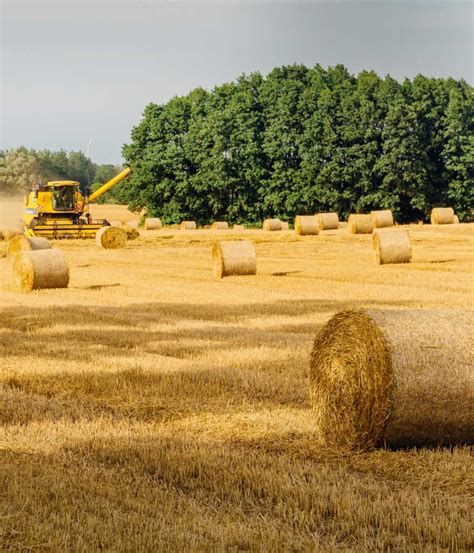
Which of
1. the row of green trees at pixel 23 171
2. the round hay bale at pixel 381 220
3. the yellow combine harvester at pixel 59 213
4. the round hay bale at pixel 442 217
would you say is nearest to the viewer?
the yellow combine harvester at pixel 59 213

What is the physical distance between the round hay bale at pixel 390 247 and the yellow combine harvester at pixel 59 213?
14676 mm

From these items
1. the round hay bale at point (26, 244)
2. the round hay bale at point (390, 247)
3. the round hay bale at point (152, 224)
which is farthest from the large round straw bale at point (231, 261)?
the round hay bale at point (152, 224)

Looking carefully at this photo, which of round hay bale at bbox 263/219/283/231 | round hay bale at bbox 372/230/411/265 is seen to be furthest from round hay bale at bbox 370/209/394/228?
round hay bale at bbox 372/230/411/265

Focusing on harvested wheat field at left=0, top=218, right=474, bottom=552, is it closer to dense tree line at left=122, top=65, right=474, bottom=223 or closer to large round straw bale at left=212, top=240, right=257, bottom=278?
large round straw bale at left=212, top=240, right=257, bottom=278

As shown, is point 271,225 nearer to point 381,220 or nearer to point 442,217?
point 381,220

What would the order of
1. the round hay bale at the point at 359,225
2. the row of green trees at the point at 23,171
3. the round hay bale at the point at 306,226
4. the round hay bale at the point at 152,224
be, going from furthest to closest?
1. the row of green trees at the point at 23,171
2. the round hay bale at the point at 152,224
3. the round hay bale at the point at 306,226
4. the round hay bale at the point at 359,225

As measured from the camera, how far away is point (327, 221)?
158 feet

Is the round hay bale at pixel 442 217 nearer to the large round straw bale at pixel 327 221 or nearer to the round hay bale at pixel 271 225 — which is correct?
the large round straw bale at pixel 327 221

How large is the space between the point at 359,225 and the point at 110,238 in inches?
489

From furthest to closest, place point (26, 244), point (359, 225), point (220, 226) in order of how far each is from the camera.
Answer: point (220, 226), point (359, 225), point (26, 244)

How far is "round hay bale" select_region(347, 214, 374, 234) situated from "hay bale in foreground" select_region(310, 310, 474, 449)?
3523 cm

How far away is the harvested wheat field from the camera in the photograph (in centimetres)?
591

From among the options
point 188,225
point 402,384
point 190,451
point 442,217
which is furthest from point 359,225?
point 190,451

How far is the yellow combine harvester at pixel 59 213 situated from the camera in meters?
38.8
